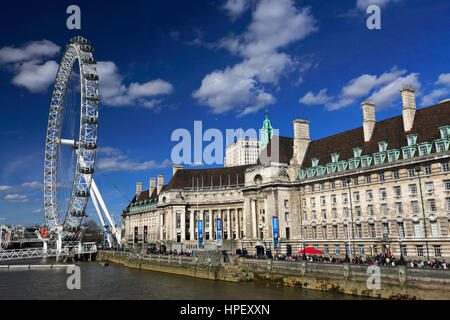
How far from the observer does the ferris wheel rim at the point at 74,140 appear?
81.3 meters

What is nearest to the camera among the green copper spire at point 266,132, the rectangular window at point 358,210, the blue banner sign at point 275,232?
the rectangular window at point 358,210

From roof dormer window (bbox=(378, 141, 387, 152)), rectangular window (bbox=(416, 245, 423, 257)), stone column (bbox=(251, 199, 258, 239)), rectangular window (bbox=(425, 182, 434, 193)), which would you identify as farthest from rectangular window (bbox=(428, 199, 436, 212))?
stone column (bbox=(251, 199, 258, 239))

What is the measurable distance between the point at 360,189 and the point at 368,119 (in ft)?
40.7

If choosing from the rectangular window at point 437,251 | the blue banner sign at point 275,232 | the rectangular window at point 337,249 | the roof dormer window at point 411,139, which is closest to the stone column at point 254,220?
the blue banner sign at point 275,232

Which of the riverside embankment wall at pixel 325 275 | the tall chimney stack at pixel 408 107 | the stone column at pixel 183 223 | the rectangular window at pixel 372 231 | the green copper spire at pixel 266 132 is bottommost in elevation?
the riverside embankment wall at pixel 325 275

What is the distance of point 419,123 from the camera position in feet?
180

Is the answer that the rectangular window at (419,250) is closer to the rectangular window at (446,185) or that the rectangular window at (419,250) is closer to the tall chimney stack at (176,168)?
the rectangular window at (446,185)

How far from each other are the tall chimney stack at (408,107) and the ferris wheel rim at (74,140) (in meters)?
59.3

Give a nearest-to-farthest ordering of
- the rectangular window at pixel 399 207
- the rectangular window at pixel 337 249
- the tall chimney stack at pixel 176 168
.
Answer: the rectangular window at pixel 399 207
the rectangular window at pixel 337 249
the tall chimney stack at pixel 176 168

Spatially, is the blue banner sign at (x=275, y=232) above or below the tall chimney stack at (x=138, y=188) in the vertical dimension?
below

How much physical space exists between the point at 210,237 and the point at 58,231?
39735 mm

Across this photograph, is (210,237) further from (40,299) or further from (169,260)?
(40,299)
